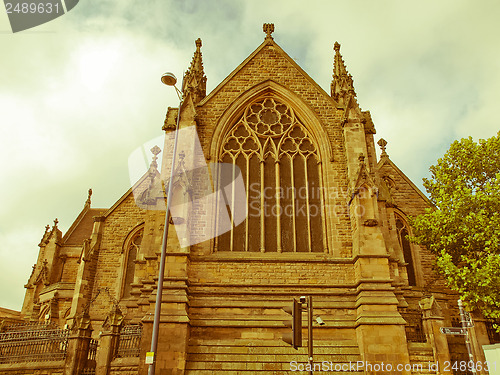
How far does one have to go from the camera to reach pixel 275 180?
670 inches

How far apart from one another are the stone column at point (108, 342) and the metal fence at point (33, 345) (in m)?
1.52

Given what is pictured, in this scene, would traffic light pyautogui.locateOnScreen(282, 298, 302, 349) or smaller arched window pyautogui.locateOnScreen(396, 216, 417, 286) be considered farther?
smaller arched window pyautogui.locateOnScreen(396, 216, 417, 286)

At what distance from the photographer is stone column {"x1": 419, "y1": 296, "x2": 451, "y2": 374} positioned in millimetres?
13250

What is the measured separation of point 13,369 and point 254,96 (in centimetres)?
1378

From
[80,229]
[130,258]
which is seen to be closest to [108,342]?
[130,258]

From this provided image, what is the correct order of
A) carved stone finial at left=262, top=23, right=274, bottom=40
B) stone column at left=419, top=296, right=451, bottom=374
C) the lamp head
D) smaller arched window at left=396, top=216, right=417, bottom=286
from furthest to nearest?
1. smaller arched window at left=396, top=216, right=417, bottom=286
2. carved stone finial at left=262, top=23, right=274, bottom=40
3. stone column at left=419, top=296, right=451, bottom=374
4. the lamp head

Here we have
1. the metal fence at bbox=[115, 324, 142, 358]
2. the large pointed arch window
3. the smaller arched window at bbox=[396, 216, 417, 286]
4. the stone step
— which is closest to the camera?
the stone step

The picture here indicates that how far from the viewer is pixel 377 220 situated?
1492 cm

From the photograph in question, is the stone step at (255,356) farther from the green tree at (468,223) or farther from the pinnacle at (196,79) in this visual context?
the pinnacle at (196,79)

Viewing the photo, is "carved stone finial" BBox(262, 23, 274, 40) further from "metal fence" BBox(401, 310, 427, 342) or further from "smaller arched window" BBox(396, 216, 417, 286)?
"metal fence" BBox(401, 310, 427, 342)

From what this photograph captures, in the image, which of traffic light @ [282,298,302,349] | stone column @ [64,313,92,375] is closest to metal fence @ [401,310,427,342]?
traffic light @ [282,298,302,349]

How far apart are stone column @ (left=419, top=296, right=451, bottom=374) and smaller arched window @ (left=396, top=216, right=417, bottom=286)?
6.65 metres

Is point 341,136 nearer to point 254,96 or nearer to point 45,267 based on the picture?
point 254,96

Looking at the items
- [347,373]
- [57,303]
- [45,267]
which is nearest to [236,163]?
[347,373]
